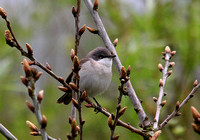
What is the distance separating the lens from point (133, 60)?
13.3 feet

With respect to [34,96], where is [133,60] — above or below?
below

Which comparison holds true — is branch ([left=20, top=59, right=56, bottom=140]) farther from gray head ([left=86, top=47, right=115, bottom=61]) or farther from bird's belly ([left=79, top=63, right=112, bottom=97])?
gray head ([left=86, top=47, right=115, bottom=61])

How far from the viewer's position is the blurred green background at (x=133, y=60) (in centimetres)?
425

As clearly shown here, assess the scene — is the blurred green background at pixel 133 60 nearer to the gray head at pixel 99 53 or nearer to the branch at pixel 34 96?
the gray head at pixel 99 53

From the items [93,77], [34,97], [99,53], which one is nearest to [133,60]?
[93,77]

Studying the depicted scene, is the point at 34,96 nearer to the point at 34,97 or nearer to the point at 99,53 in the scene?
the point at 34,97

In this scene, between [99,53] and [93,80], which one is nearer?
[93,80]

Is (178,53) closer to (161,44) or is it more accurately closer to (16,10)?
(161,44)

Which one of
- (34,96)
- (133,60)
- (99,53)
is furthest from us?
(99,53)

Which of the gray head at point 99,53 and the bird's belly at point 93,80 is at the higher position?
the gray head at point 99,53

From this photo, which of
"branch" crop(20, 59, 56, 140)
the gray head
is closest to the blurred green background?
the gray head

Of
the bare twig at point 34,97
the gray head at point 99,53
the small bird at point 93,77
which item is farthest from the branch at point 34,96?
the gray head at point 99,53

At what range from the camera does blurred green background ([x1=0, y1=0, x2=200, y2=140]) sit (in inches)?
167

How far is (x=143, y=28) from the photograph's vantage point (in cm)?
Answer: 455
